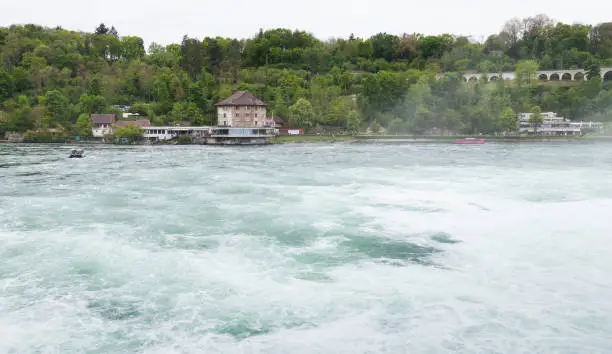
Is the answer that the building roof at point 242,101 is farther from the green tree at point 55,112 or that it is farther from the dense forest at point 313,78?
the green tree at point 55,112

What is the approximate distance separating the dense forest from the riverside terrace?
14.9 ft

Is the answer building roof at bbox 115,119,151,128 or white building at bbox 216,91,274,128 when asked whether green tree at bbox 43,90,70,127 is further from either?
white building at bbox 216,91,274,128

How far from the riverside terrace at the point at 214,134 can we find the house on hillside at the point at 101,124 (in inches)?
198

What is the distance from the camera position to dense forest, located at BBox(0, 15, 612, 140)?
6325 cm

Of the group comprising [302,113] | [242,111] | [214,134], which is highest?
[242,111]

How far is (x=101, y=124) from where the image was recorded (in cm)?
6059

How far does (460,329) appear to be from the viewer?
7625mm

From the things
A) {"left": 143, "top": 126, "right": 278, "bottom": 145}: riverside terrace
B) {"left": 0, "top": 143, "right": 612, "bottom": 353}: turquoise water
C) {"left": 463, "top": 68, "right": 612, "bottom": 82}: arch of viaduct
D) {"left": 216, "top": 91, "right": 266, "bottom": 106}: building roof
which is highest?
{"left": 463, "top": 68, "right": 612, "bottom": 82}: arch of viaduct

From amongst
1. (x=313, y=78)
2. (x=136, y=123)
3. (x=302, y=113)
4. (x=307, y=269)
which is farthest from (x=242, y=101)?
(x=307, y=269)

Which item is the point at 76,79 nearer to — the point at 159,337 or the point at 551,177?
the point at 551,177

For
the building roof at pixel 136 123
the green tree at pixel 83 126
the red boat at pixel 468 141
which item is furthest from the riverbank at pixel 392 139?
the building roof at pixel 136 123

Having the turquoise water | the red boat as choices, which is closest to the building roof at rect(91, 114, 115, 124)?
the red boat

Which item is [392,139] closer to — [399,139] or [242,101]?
[399,139]

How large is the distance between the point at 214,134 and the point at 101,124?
14.8 m
